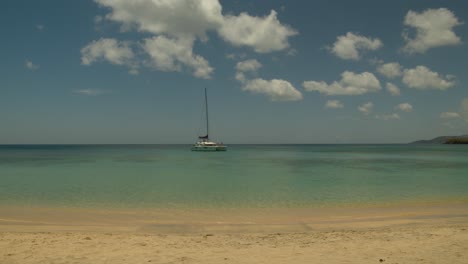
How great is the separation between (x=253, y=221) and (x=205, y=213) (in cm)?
266

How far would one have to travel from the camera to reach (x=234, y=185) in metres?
25.1

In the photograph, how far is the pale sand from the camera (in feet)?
26.1

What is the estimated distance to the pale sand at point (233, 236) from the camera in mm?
7961

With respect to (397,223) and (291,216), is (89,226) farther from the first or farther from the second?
(397,223)

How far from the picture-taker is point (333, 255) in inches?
317

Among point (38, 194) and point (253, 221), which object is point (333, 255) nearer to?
point (253, 221)

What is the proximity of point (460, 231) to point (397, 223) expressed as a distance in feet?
7.96

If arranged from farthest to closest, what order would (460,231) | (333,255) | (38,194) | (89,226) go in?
(38,194) < (89,226) < (460,231) < (333,255)

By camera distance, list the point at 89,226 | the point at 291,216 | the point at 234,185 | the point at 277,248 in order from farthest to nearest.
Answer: the point at 234,185, the point at 291,216, the point at 89,226, the point at 277,248

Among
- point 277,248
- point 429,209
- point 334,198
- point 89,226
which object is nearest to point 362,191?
point 334,198

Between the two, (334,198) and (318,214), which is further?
(334,198)

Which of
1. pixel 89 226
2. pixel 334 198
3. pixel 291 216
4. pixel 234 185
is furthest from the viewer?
pixel 234 185

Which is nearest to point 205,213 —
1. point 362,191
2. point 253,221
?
point 253,221

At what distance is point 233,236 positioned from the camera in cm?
1030
